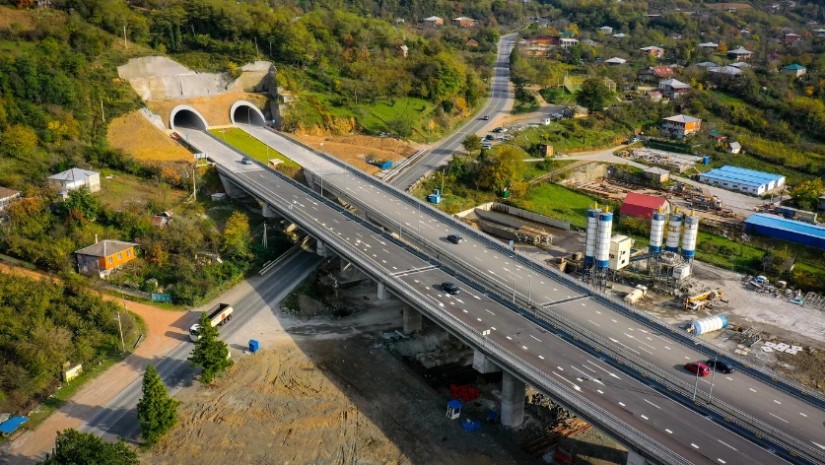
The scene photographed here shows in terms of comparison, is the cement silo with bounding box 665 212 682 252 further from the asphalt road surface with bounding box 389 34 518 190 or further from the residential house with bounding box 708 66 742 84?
the residential house with bounding box 708 66 742 84

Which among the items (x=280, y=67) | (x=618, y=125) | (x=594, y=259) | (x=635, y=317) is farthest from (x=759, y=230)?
(x=280, y=67)

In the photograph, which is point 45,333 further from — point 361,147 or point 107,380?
point 361,147

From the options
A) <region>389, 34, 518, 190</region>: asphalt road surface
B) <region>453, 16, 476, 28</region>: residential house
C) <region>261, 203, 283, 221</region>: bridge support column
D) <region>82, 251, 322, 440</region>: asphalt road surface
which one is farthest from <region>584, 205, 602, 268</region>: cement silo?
<region>453, 16, 476, 28</region>: residential house

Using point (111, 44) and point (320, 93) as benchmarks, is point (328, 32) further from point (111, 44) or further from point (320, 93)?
point (111, 44)

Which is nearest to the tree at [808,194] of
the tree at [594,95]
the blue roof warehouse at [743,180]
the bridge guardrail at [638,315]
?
the blue roof warehouse at [743,180]

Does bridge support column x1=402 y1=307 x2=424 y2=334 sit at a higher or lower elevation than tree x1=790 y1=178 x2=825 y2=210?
lower

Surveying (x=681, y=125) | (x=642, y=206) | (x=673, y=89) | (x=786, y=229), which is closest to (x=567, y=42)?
(x=673, y=89)
